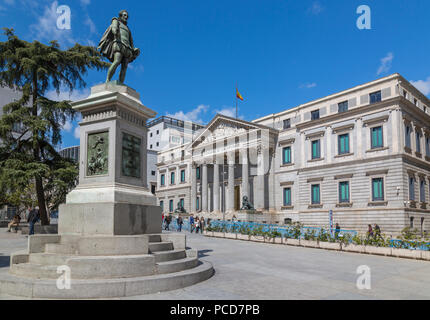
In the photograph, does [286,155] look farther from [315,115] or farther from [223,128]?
[223,128]

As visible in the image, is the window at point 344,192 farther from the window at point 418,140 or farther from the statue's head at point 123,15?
the statue's head at point 123,15

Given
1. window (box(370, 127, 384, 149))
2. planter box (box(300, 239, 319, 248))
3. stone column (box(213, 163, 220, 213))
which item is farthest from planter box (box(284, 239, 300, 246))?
stone column (box(213, 163, 220, 213))

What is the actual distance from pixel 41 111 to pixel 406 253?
21797mm

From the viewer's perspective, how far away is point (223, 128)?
50.6 metres

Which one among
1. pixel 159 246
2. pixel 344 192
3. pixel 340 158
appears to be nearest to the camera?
pixel 159 246

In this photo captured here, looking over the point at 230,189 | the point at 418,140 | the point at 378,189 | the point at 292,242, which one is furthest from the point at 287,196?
the point at 292,242

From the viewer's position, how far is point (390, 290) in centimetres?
762

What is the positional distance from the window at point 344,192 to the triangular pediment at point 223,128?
40.8ft

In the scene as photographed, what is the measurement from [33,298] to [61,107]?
59.0 ft

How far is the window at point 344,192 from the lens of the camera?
35.8 m

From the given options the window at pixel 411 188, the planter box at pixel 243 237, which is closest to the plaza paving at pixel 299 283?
the planter box at pixel 243 237
